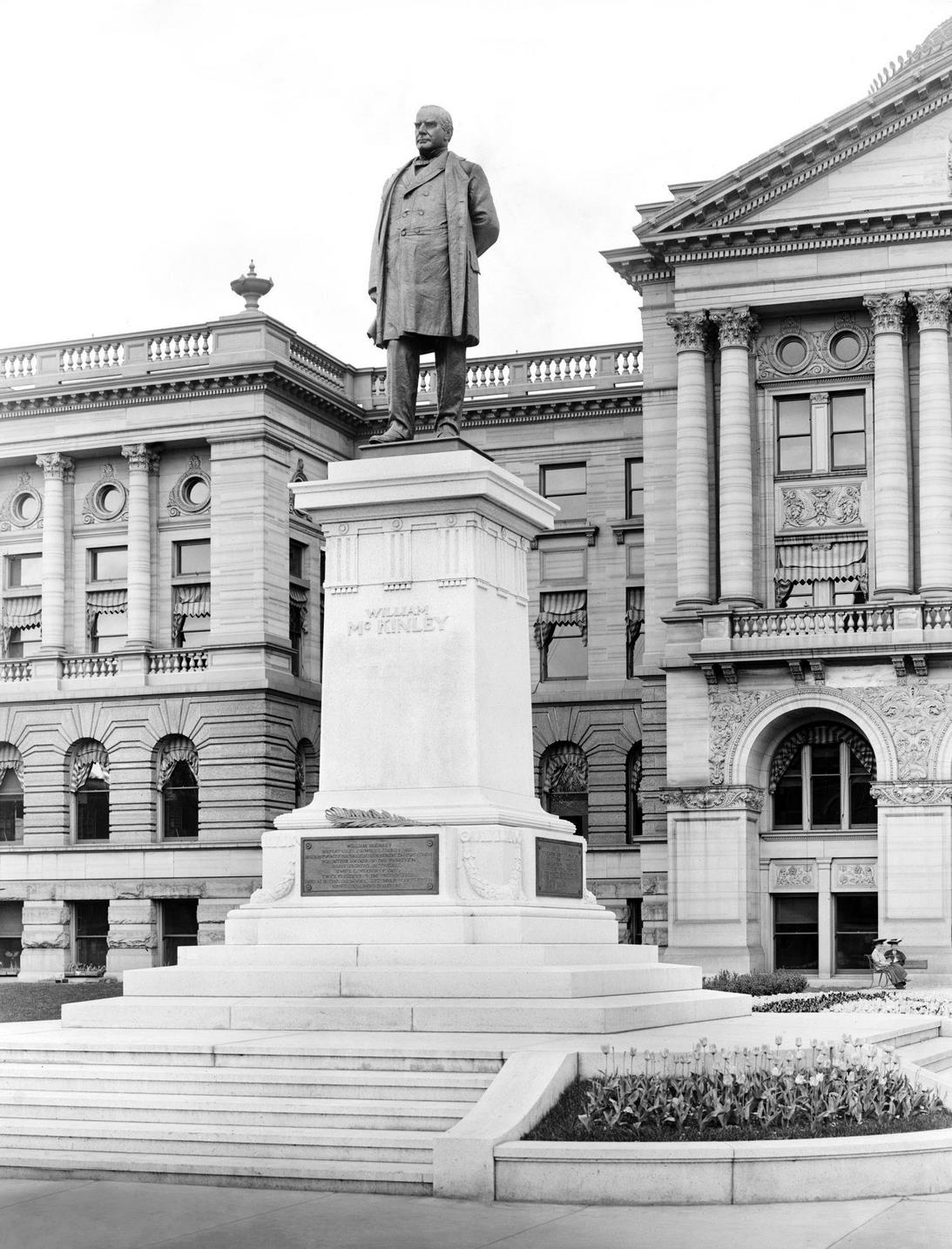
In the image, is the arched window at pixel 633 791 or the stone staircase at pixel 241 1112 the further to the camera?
the arched window at pixel 633 791

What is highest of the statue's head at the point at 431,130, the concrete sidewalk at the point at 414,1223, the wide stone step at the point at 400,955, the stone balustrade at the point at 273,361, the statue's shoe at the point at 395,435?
the stone balustrade at the point at 273,361

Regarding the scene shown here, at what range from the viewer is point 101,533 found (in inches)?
2657

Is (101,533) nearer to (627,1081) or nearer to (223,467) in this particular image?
(223,467)

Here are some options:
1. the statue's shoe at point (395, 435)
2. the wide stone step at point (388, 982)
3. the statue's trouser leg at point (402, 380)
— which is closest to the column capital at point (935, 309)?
the statue's trouser leg at point (402, 380)

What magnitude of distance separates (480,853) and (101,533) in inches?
1938

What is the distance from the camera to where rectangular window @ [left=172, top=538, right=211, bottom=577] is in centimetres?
6631

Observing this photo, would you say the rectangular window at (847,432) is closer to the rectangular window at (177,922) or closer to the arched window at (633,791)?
the arched window at (633,791)

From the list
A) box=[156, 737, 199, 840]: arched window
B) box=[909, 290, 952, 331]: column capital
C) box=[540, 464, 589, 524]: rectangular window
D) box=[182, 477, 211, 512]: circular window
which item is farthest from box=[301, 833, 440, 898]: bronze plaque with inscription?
box=[540, 464, 589, 524]: rectangular window

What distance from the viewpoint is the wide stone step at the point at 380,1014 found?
60.0 ft

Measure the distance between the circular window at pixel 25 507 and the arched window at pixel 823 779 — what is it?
26.9 m

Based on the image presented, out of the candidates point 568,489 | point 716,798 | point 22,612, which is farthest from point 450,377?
point 22,612

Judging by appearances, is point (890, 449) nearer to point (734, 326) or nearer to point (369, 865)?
point (734, 326)

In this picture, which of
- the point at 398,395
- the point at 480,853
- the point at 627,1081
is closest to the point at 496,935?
the point at 480,853

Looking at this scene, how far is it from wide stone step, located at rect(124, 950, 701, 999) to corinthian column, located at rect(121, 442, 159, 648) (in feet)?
150
